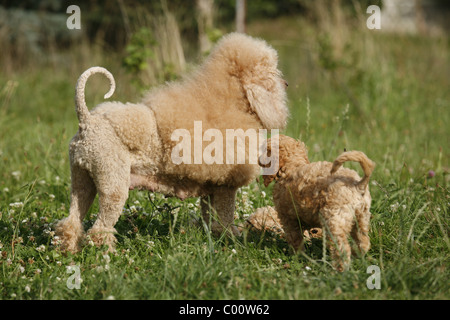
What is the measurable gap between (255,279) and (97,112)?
5.08 feet

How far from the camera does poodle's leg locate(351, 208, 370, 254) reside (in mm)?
3232

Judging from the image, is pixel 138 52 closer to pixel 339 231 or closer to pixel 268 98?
pixel 268 98

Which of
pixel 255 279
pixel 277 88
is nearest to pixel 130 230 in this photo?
pixel 255 279

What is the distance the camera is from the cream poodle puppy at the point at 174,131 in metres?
3.46

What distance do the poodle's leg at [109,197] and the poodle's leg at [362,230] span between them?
5.05 ft

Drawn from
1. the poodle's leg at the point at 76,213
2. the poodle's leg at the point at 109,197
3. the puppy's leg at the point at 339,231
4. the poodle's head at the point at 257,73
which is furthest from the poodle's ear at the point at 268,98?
the poodle's leg at the point at 76,213

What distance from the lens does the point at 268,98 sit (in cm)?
365

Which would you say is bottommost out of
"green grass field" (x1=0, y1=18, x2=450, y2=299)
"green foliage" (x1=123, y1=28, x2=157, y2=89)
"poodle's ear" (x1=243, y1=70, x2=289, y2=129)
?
"green grass field" (x1=0, y1=18, x2=450, y2=299)

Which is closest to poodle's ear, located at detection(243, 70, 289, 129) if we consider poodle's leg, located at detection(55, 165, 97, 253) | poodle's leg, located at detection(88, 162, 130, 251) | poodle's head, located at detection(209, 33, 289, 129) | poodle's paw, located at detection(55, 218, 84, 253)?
poodle's head, located at detection(209, 33, 289, 129)

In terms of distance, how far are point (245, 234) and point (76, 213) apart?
49.0 inches

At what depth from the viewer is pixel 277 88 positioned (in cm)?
368

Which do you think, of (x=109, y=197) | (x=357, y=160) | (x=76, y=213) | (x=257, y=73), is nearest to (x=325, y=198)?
(x=357, y=160)

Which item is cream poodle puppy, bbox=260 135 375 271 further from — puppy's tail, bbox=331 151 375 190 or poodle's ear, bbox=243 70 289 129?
poodle's ear, bbox=243 70 289 129

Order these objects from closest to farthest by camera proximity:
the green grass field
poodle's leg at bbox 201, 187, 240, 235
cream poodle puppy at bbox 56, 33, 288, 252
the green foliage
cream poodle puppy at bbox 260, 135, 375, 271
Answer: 1. the green grass field
2. cream poodle puppy at bbox 260, 135, 375, 271
3. cream poodle puppy at bbox 56, 33, 288, 252
4. poodle's leg at bbox 201, 187, 240, 235
5. the green foliage
